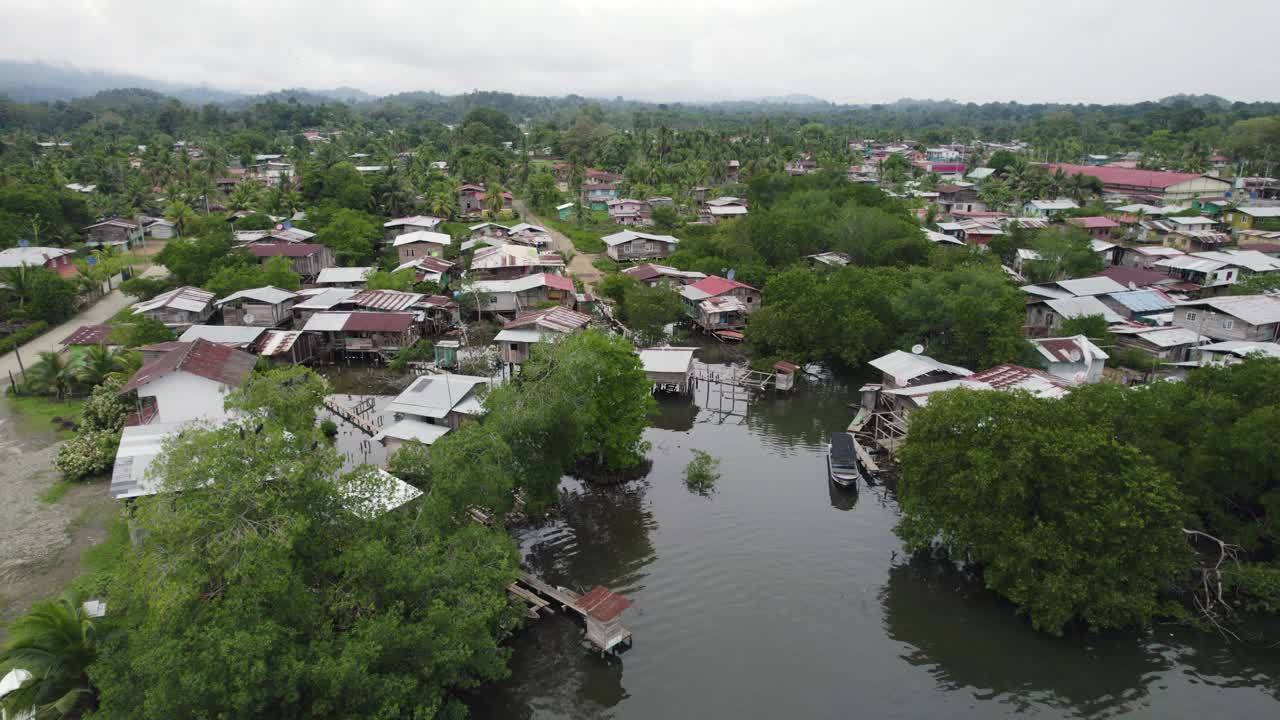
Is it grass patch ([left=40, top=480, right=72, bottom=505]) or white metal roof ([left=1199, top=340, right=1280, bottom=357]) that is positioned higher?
white metal roof ([left=1199, top=340, right=1280, bottom=357])

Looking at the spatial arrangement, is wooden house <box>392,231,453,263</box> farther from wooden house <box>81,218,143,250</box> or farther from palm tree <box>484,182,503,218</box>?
wooden house <box>81,218,143,250</box>

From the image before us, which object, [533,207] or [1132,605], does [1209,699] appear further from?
[533,207]

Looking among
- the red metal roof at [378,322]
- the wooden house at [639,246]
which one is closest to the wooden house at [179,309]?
the red metal roof at [378,322]

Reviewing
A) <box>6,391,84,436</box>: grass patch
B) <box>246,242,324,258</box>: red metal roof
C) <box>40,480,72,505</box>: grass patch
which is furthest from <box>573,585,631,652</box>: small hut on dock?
<box>246,242,324,258</box>: red metal roof


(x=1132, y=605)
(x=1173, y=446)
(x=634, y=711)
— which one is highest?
(x=1173, y=446)

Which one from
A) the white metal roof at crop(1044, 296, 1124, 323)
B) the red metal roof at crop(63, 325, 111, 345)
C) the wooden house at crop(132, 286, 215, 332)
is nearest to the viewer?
the red metal roof at crop(63, 325, 111, 345)

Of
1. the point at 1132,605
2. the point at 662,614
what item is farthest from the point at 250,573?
the point at 1132,605

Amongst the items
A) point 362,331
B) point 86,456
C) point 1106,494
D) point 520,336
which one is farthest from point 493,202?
point 1106,494

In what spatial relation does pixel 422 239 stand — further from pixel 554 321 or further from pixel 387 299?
pixel 554 321
